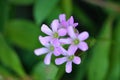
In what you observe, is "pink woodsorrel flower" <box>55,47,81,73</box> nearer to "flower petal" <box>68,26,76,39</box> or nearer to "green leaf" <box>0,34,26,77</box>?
"flower petal" <box>68,26,76,39</box>

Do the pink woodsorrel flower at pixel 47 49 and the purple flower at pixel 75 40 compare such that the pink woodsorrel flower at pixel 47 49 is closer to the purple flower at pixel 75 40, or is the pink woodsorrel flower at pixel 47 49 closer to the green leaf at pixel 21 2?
the purple flower at pixel 75 40

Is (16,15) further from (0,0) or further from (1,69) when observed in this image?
(1,69)

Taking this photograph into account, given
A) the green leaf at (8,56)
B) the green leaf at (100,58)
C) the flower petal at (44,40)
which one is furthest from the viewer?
the green leaf at (8,56)

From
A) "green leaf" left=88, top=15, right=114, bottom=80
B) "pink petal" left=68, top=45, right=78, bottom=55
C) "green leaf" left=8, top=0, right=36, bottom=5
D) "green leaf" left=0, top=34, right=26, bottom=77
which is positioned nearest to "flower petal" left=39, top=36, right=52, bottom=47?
"pink petal" left=68, top=45, right=78, bottom=55

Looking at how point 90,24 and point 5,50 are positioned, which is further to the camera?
point 90,24

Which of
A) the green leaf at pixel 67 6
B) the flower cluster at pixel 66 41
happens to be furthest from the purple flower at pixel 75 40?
the green leaf at pixel 67 6

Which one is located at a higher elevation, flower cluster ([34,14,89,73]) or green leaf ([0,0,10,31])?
green leaf ([0,0,10,31])

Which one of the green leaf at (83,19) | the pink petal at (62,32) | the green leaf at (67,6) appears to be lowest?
the pink petal at (62,32)

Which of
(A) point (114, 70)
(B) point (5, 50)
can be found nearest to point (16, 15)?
(B) point (5, 50)

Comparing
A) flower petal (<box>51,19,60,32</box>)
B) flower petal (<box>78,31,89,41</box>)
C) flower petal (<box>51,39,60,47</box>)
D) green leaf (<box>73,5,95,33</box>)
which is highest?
green leaf (<box>73,5,95,33</box>)
